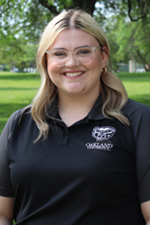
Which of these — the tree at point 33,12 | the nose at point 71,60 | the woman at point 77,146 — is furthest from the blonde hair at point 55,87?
the tree at point 33,12

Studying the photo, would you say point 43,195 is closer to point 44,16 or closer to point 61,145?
point 61,145

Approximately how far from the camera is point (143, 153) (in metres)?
1.95

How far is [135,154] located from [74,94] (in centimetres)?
57

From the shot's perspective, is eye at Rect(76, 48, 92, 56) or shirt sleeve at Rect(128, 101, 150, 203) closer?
shirt sleeve at Rect(128, 101, 150, 203)

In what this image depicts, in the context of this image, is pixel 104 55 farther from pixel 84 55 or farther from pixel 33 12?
pixel 33 12

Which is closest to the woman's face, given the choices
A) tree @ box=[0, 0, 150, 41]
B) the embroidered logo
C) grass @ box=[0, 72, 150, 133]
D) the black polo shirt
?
the black polo shirt

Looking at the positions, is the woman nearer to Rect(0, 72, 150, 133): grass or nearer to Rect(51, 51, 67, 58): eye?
Rect(51, 51, 67, 58): eye

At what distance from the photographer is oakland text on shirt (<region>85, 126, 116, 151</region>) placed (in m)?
2.00

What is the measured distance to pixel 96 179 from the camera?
6.31 feet

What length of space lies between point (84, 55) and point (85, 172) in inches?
28.1

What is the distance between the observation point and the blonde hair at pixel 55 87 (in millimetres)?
2117

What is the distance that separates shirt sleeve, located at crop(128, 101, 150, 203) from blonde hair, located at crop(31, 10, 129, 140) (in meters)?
0.09

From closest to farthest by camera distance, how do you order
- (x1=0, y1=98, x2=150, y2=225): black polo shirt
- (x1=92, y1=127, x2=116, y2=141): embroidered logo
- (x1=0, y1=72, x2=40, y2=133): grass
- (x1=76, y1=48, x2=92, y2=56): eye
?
(x1=0, y1=98, x2=150, y2=225): black polo shirt, (x1=92, y1=127, x2=116, y2=141): embroidered logo, (x1=76, y1=48, x2=92, y2=56): eye, (x1=0, y1=72, x2=40, y2=133): grass

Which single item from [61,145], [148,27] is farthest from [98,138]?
[148,27]
